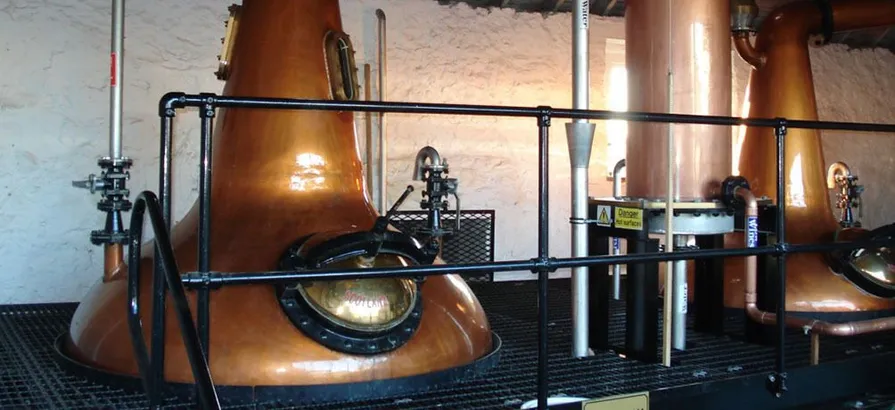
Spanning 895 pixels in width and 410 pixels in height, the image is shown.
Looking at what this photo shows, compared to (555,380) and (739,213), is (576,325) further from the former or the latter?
(739,213)

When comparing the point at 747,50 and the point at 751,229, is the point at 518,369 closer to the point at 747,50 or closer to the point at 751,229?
the point at 751,229

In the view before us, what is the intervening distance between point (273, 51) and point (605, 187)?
359cm

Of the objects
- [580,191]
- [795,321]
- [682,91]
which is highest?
[682,91]

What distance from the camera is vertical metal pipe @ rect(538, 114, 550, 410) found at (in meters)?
1.56

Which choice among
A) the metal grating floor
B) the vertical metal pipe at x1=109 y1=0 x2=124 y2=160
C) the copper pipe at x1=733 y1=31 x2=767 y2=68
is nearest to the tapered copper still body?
the copper pipe at x1=733 y1=31 x2=767 y2=68

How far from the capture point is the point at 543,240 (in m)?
1.57

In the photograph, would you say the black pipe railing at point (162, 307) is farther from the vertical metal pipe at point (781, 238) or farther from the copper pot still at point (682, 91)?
the copper pot still at point (682, 91)

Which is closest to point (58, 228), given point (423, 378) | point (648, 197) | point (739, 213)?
point (423, 378)

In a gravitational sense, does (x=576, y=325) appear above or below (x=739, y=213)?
below

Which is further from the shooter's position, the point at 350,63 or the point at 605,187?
the point at 605,187

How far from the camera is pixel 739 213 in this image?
2512 mm

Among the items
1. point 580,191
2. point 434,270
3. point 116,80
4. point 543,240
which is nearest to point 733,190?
point 580,191

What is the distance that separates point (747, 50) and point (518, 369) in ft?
7.18

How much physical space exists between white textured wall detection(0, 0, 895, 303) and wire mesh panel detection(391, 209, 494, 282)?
111 millimetres
